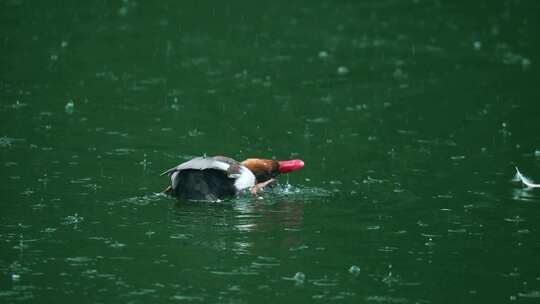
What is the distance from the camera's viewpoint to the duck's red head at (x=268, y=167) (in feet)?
45.7

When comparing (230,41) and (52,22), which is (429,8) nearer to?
(230,41)

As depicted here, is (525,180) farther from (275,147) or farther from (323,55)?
(323,55)

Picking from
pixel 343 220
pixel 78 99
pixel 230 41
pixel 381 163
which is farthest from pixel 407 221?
pixel 230 41

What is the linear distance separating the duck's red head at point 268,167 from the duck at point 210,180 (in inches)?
5.8

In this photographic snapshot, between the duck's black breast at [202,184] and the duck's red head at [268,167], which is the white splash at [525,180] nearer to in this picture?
the duck's red head at [268,167]

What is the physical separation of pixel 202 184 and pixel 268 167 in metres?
1.27

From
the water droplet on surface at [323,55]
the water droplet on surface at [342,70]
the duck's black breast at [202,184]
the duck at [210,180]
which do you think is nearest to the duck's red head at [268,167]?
the duck at [210,180]

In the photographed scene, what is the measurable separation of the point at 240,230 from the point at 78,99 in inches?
287

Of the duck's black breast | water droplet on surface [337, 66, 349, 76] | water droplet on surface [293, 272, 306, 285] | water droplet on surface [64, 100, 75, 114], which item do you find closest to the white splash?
the duck's black breast

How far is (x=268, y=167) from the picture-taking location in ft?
45.8

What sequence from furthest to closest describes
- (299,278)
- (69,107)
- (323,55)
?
(323,55), (69,107), (299,278)

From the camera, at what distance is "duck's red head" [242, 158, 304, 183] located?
13.9m

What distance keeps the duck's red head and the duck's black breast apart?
77 cm

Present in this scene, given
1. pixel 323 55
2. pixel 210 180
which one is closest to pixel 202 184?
pixel 210 180
